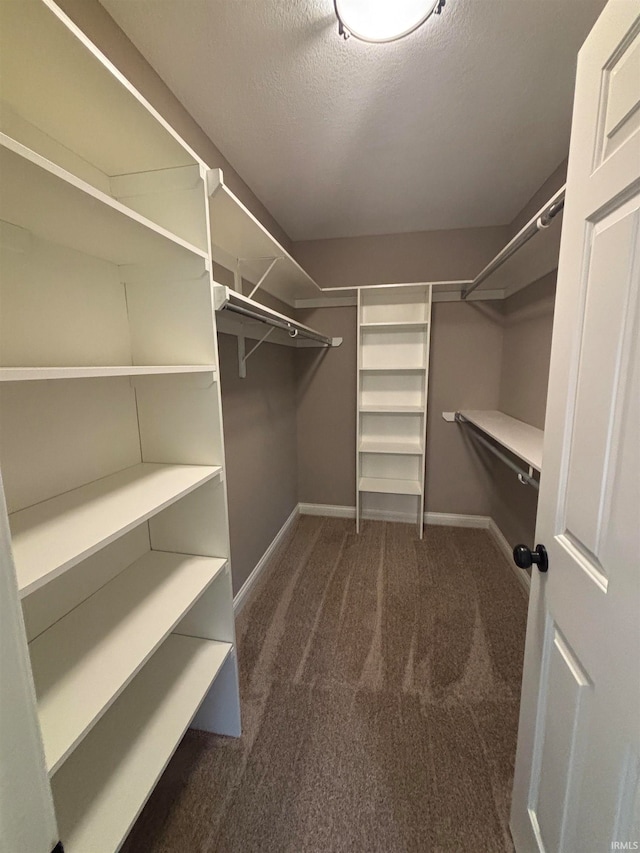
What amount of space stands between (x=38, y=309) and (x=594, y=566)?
4.63ft

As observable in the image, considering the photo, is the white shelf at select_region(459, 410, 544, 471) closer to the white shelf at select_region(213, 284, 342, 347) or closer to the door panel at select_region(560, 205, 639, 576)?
the door panel at select_region(560, 205, 639, 576)

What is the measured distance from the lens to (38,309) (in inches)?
34.5

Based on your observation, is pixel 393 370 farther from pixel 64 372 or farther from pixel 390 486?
pixel 64 372

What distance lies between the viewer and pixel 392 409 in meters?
2.85

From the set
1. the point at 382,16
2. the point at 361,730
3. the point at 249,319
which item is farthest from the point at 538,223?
the point at 361,730

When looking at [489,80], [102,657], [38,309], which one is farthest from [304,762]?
[489,80]

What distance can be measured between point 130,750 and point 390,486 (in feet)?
7.79

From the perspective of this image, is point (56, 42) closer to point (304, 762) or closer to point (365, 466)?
point (304, 762)

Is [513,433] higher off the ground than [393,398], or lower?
lower

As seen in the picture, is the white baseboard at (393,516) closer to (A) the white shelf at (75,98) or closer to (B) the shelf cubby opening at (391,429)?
(B) the shelf cubby opening at (391,429)

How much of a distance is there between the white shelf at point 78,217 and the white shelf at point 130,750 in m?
1.32

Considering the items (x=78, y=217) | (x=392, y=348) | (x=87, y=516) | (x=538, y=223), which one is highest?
(x=538, y=223)

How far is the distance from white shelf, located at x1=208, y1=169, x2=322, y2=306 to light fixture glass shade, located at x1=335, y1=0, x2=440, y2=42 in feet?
2.01

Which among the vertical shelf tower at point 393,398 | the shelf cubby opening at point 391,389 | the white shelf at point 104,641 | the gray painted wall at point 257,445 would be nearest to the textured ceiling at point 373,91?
the vertical shelf tower at point 393,398
